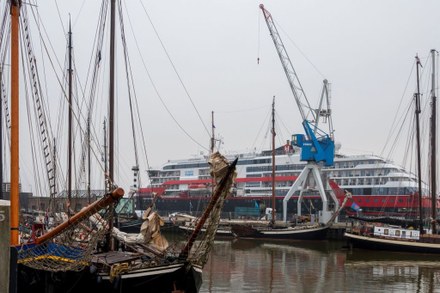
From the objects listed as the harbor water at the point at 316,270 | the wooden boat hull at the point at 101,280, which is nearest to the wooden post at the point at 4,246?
the wooden boat hull at the point at 101,280

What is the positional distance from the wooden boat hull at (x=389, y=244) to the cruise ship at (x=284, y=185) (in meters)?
20.9

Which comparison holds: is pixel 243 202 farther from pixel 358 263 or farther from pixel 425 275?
pixel 425 275

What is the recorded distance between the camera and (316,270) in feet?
92.8

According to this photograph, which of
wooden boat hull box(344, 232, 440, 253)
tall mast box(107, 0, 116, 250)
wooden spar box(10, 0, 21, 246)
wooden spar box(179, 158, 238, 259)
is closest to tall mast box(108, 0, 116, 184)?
tall mast box(107, 0, 116, 250)

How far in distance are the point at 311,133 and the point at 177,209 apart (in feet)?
111

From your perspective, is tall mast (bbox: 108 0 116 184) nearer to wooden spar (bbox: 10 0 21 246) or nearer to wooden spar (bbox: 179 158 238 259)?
wooden spar (bbox: 179 158 238 259)

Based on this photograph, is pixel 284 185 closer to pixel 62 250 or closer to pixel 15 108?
pixel 62 250

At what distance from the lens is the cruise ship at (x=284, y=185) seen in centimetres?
6681

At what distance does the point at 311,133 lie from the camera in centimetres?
5831

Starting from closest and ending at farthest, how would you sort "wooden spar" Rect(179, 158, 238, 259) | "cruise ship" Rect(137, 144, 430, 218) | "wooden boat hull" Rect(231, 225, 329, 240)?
1. "wooden spar" Rect(179, 158, 238, 259)
2. "wooden boat hull" Rect(231, 225, 329, 240)
3. "cruise ship" Rect(137, 144, 430, 218)

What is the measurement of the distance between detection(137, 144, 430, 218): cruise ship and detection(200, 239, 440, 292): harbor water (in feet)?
70.7

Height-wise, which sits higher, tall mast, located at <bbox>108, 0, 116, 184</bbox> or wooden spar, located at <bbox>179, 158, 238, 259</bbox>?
tall mast, located at <bbox>108, 0, 116, 184</bbox>

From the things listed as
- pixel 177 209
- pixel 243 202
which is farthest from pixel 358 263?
pixel 177 209

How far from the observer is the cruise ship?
6681 cm
